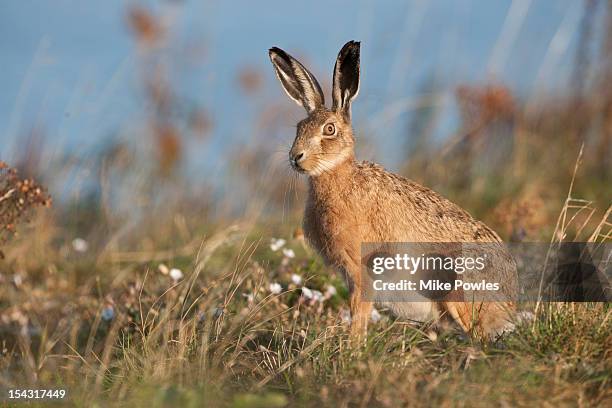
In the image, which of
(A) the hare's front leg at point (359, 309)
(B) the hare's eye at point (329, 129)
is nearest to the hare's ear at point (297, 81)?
(B) the hare's eye at point (329, 129)

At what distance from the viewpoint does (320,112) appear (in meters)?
6.00

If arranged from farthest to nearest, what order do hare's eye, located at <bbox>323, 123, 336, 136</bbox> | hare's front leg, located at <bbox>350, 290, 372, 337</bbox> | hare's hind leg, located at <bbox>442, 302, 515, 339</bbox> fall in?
1. hare's eye, located at <bbox>323, 123, 336, 136</bbox>
2. hare's front leg, located at <bbox>350, 290, 372, 337</bbox>
3. hare's hind leg, located at <bbox>442, 302, 515, 339</bbox>

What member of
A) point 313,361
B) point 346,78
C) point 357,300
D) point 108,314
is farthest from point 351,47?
point 108,314

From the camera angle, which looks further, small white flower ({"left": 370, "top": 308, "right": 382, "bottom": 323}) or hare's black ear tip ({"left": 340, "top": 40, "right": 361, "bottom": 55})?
small white flower ({"left": 370, "top": 308, "right": 382, "bottom": 323})

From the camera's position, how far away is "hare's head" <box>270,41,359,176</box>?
18.6ft

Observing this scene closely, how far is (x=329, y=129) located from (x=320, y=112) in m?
0.19

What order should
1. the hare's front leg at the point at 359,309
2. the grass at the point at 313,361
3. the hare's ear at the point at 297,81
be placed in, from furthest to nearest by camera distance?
1. the hare's ear at the point at 297,81
2. the hare's front leg at the point at 359,309
3. the grass at the point at 313,361

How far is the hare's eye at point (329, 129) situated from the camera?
19.2ft

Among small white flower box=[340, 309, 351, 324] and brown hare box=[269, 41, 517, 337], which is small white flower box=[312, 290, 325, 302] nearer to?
small white flower box=[340, 309, 351, 324]

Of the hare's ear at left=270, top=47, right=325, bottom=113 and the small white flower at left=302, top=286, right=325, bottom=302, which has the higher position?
the hare's ear at left=270, top=47, right=325, bottom=113

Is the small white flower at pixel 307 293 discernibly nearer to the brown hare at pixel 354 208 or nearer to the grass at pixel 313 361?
the grass at pixel 313 361

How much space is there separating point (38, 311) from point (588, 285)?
4604 mm

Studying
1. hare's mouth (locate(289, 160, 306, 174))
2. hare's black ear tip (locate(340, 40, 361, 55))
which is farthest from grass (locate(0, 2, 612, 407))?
hare's black ear tip (locate(340, 40, 361, 55))

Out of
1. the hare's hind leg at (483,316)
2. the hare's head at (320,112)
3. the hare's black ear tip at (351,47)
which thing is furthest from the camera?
the hare's head at (320,112)
